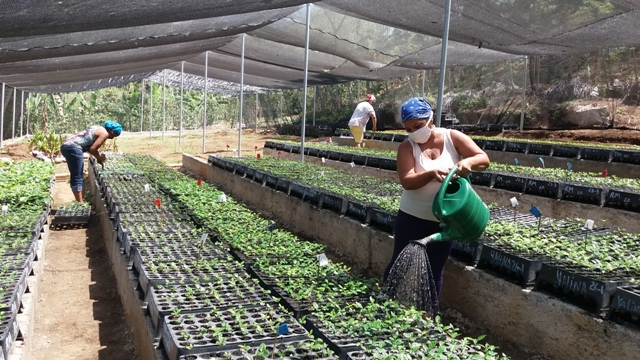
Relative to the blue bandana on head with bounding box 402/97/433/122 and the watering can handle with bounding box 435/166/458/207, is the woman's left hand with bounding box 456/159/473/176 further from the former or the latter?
the blue bandana on head with bounding box 402/97/433/122

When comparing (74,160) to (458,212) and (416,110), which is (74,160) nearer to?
(416,110)

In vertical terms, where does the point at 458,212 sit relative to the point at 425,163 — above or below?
below

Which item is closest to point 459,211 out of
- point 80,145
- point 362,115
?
point 80,145

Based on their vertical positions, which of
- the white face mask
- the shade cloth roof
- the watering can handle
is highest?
the shade cloth roof

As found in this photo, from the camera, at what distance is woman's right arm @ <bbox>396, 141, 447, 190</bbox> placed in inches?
125

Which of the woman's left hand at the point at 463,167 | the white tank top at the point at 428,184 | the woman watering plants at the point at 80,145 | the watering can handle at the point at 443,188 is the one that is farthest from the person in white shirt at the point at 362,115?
the watering can handle at the point at 443,188

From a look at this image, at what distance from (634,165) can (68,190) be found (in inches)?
399

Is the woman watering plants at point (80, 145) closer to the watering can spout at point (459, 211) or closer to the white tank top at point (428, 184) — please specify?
the white tank top at point (428, 184)

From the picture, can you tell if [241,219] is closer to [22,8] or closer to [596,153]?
[22,8]

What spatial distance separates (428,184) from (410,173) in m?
0.13

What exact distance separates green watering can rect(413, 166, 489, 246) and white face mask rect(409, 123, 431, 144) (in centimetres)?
31

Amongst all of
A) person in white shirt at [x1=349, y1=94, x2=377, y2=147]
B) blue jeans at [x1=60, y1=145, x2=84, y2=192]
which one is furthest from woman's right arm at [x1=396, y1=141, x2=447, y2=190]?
person in white shirt at [x1=349, y1=94, x2=377, y2=147]

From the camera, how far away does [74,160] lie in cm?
824

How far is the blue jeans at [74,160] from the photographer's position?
321 inches
